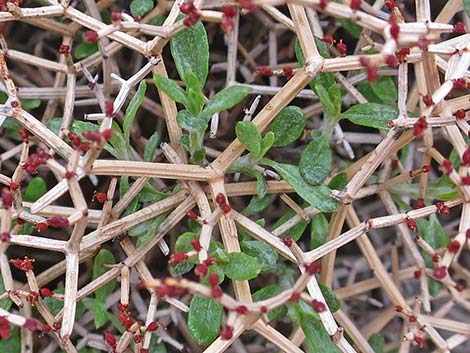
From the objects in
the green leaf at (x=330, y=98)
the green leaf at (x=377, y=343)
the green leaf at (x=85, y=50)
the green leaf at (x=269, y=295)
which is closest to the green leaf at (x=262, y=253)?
the green leaf at (x=269, y=295)

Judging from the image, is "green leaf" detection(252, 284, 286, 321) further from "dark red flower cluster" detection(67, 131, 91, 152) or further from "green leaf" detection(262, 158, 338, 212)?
"dark red flower cluster" detection(67, 131, 91, 152)

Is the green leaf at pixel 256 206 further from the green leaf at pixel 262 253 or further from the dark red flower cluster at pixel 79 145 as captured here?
the dark red flower cluster at pixel 79 145

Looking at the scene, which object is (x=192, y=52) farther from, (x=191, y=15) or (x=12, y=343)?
(x=12, y=343)

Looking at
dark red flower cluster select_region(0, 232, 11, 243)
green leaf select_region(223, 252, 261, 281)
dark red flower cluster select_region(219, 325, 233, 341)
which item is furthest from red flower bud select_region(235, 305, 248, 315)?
dark red flower cluster select_region(0, 232, 11, 243)

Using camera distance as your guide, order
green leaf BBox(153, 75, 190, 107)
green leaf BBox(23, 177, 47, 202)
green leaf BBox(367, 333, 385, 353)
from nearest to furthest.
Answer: green leaf BBox(153, 75, 190, 107)
green leaf BBox(23, 177, 47, 202)
green leaf BBox(367, 333, 385, 353)

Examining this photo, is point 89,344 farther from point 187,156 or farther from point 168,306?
point 187,156

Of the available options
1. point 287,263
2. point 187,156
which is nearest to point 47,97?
point 187,156

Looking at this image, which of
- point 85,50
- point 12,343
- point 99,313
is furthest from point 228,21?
point 12,343
